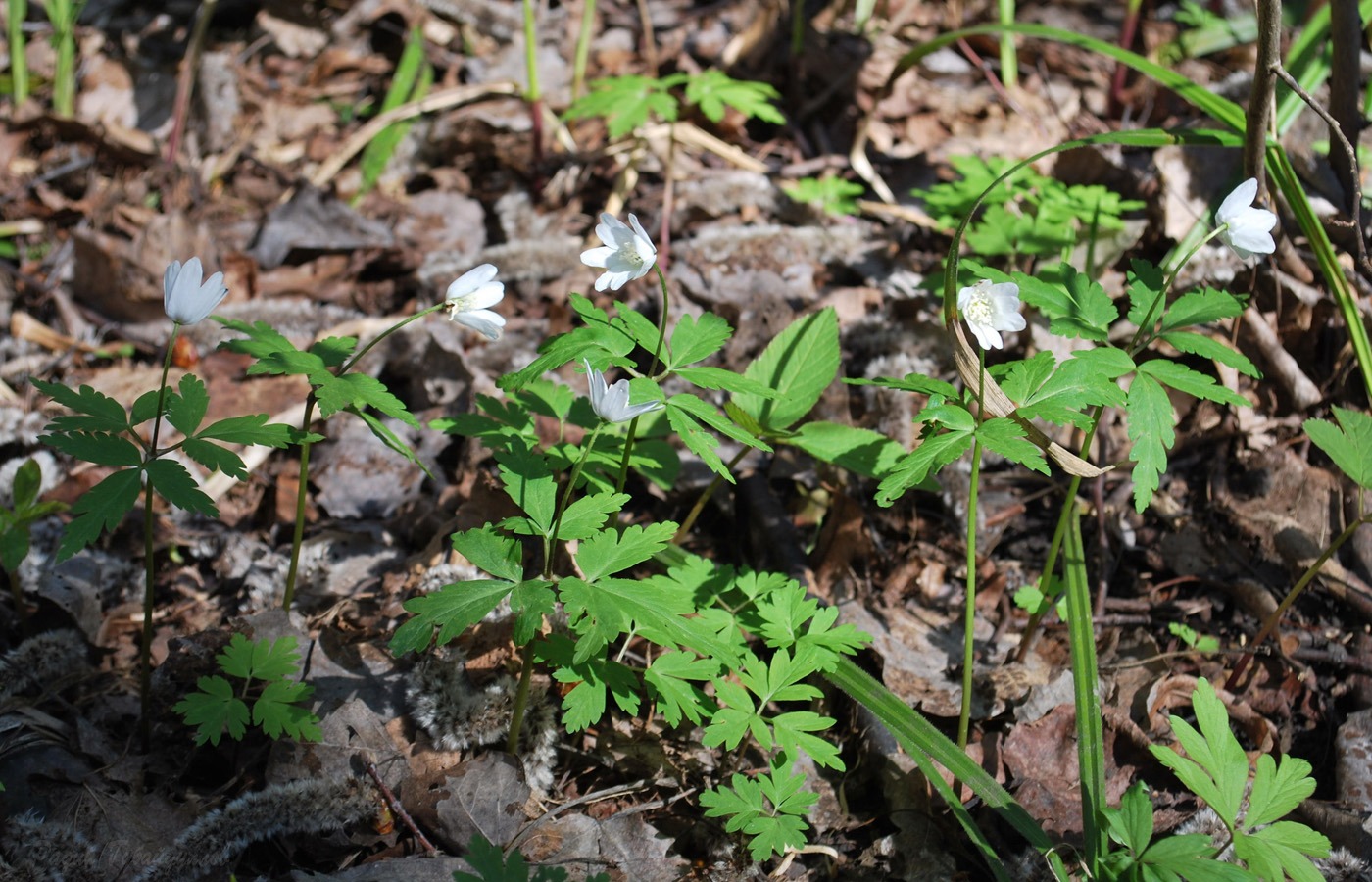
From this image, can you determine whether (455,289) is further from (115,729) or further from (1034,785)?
(1034,785)

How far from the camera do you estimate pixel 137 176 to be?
14.5 feet

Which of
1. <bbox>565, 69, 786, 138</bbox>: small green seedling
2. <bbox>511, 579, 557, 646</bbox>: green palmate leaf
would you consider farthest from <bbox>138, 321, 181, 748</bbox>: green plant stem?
<bbox>565, 69, 786, 138</bbox>: small green seedling

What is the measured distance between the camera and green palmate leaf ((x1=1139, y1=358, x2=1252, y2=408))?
1.72 metres

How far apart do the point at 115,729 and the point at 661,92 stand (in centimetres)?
273

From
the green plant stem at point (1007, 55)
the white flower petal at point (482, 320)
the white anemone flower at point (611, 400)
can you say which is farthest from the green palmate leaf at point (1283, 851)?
the green plant stem at point (1007, 55)

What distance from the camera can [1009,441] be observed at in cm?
165

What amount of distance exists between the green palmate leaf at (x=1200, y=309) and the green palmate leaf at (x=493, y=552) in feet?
4.60

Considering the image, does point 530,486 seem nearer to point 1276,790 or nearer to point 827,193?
point 1276,790

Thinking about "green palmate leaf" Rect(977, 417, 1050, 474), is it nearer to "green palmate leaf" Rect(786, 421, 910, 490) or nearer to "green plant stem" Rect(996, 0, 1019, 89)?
"green palmate leaf" Rect(786, 421, 910, 490)

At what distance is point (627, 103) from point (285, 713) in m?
2.50

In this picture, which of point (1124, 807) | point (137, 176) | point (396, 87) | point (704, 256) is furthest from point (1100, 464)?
point (137, 176)

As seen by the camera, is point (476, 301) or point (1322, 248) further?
point (1322, 248)

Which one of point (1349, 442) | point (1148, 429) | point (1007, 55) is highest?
point (1007, 55)

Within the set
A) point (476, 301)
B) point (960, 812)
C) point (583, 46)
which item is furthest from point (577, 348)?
point (583, 46)
